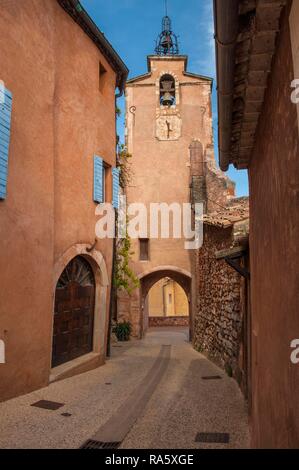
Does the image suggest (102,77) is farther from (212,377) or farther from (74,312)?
(212,377)

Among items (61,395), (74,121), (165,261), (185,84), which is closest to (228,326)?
(61,395)

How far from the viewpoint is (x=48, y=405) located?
6.20 metres

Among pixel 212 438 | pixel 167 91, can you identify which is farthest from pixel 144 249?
pixel 212 438

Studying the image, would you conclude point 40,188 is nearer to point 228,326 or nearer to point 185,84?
point 228,326

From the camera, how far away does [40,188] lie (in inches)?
287

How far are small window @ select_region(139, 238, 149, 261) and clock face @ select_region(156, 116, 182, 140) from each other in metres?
5.32

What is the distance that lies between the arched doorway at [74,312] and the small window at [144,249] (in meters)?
8.17

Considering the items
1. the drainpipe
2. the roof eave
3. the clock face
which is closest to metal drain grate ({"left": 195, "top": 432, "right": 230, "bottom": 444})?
the drainpipe

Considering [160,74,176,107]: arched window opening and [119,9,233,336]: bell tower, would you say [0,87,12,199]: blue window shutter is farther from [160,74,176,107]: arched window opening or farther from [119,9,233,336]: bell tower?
[160,74,176,107]: arched window opening

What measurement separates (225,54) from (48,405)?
233 inches

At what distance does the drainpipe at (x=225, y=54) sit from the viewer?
216 cm

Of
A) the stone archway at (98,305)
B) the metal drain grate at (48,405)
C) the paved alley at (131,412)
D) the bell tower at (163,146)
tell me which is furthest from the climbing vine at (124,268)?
the metal drain grate at (48,405)

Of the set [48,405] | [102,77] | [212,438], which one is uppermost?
[102,77]

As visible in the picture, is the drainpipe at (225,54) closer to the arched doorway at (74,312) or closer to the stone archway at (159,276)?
the arched doorway at (74,312)
